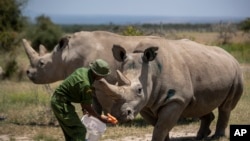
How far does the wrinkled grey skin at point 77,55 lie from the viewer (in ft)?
36.7

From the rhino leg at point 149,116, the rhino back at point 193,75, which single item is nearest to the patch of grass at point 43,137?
the rhino leg at point 149,116

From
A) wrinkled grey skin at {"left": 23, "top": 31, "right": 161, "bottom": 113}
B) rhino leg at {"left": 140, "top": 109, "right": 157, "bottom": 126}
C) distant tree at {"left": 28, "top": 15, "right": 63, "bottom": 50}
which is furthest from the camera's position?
distant tree at {"left": 28, "top": 15, "right": 63, "bottom": 50}

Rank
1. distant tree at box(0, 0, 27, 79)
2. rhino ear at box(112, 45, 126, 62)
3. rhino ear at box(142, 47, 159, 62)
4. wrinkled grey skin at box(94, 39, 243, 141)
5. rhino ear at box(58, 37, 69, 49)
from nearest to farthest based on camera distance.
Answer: wrinkled grey skin at box(94, 39, 243, 141) < rhino ear at box(142, 47, 159, 62) < rhino ear at box(112, 45, 126, 62) < rhino ear at box(58, 37, 69, 49) < distant tree at box(0, 0, 27, 79)

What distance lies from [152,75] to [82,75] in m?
1.57

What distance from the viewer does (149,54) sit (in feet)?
28.0

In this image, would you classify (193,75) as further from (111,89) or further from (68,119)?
(68,119)

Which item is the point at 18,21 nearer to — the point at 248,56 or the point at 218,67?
the point at 248,56

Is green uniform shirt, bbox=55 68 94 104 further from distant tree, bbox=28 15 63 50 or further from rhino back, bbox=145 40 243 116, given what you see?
distant tree, bbox=28 15 63 50

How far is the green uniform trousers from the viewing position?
744cm

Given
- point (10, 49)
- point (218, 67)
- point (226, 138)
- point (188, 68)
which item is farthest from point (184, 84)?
point (10, 49)

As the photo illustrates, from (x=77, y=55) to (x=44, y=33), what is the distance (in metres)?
27.1

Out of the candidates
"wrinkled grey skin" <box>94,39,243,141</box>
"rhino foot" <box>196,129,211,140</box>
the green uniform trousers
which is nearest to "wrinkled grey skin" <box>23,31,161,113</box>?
"wrinkled grey skin" <box>94,39,243,141</box>

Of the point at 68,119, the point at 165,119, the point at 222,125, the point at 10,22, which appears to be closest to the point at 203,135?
the point at 222,125

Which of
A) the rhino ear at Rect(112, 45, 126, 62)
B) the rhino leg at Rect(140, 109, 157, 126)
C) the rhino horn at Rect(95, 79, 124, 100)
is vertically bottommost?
the rhino leg at Rect(140, 109, 157, 126)
